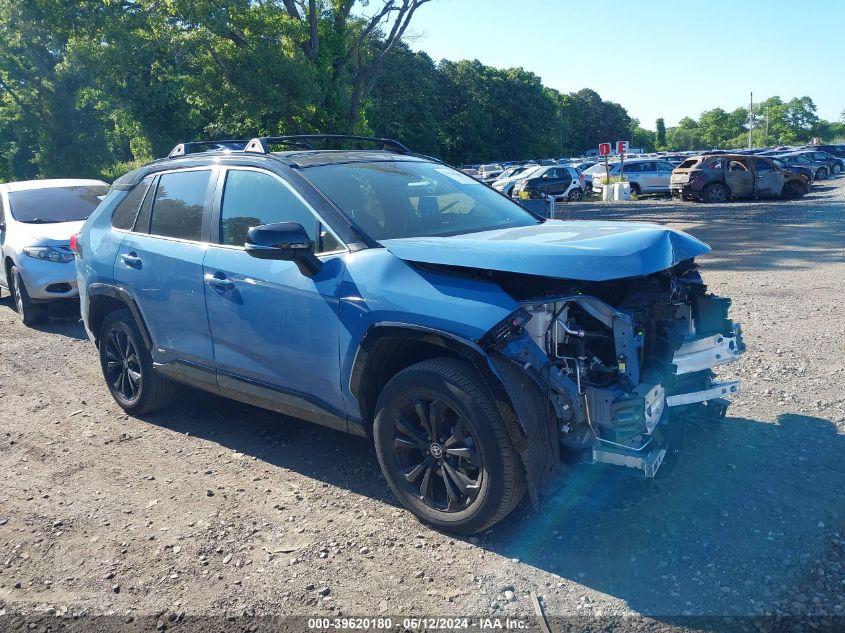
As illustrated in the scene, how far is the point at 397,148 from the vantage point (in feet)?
19.4

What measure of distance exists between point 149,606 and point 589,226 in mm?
2979

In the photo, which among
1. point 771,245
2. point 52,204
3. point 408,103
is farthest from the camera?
point 408,103

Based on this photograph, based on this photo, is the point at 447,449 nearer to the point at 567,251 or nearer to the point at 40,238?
the point at 567,251

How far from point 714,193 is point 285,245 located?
25409 millimetres

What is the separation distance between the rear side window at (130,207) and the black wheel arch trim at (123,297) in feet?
1.51

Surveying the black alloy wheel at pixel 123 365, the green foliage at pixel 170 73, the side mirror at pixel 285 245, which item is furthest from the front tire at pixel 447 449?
the green foliage at pixel 170 73

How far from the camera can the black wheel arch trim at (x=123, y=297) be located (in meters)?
5.27

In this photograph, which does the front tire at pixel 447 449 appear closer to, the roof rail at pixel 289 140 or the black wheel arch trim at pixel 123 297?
Answer: the roof rail at pixel 289 140

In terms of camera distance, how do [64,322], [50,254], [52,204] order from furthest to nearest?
[52,204]
[64,322]
[50,254]

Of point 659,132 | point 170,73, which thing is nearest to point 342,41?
point 170,73

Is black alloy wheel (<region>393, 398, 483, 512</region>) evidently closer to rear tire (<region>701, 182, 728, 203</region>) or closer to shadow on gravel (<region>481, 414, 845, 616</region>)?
shadow on gravel (<region>481, 414, 845, 616</region>)

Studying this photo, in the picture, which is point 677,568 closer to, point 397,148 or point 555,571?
point 555,571

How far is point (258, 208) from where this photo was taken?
4.57 meters

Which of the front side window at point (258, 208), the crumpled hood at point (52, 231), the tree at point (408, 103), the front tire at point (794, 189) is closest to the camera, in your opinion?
the front side window at point (258, 208)
